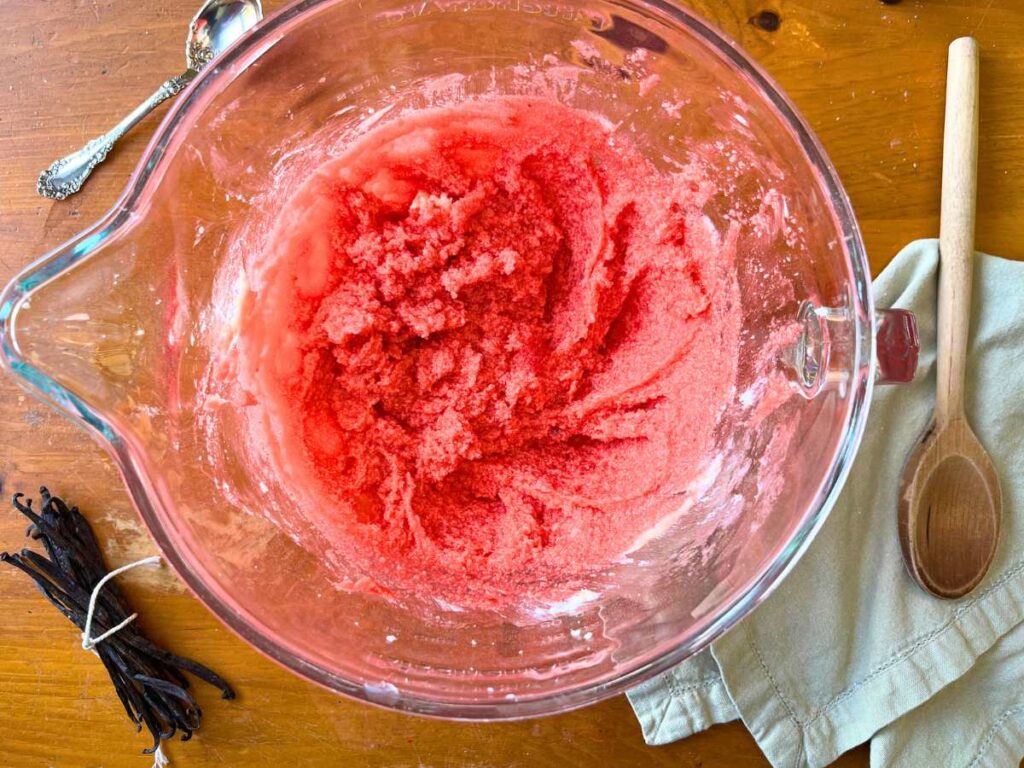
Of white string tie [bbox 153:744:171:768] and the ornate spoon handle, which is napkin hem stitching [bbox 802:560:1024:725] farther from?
the ornate spoon handle

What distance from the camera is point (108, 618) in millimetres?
1640

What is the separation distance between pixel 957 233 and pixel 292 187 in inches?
48.8

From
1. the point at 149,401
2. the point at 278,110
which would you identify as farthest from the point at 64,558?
the point at 278,110

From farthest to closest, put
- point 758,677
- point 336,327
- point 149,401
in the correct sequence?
point 758,677
point 336,327
point 149,401

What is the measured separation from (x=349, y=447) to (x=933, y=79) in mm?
1328

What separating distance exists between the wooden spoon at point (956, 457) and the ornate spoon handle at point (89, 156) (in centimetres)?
148

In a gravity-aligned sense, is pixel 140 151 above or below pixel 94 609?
above

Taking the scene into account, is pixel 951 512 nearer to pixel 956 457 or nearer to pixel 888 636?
pixel 956 457

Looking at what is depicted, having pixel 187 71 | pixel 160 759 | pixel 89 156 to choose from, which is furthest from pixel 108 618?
pixel 187 71

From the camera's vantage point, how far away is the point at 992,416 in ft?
5.27

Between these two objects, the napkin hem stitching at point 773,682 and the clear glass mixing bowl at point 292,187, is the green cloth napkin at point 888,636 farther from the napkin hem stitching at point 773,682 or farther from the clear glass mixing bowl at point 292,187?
the clear glass mixing bowl at point 292,187

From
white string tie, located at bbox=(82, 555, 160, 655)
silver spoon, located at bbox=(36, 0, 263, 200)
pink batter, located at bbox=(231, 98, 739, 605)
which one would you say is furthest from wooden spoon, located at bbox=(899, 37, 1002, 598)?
white string tie, located at bbox=(82, 555, 160, 655)

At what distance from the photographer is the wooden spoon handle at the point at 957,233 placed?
157 centimetres

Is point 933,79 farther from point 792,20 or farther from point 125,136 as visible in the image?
point 125,136
